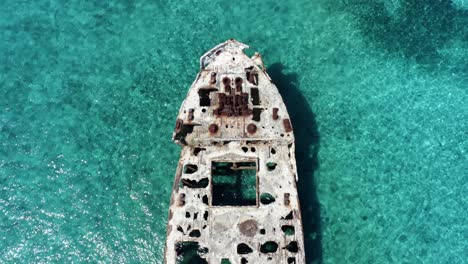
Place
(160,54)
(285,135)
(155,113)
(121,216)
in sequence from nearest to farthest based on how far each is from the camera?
(285,135) → (121,216) → (155,113) → (160,54)

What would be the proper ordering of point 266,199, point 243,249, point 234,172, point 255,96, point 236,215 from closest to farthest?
point 236,215 → point 243,249 → point 266,199 → point 255,96 → point 234,172

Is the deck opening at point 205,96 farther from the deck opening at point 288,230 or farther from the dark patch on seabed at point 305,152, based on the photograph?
the deck opening at point 288,230

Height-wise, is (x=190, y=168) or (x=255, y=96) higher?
(x=255, y=96)

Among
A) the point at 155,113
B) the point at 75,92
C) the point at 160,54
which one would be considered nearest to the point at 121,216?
the point at 155,113

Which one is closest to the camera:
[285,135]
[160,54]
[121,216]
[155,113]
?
[285,135]

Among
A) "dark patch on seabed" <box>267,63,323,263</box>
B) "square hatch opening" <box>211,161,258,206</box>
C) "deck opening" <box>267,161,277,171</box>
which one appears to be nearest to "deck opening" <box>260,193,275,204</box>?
"square hatch opening" <box>211,161,258,206</box>

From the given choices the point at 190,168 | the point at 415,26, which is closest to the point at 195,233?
the point at 190,168

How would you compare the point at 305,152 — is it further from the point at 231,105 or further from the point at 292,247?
the point at 292,247

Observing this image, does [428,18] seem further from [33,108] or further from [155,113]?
[33,108]
